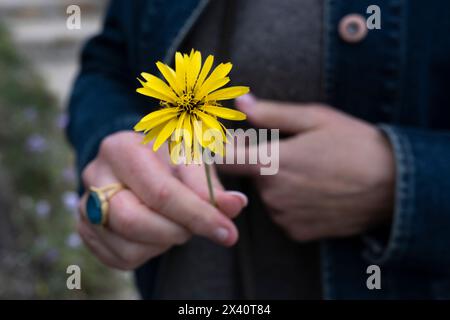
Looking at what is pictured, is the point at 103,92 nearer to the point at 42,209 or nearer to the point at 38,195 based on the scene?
the point at 42,209

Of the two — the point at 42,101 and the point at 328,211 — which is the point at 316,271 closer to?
A: the point at 328,211

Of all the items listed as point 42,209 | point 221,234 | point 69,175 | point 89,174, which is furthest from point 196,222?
point 69,175

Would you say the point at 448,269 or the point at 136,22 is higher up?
the point at 136,22

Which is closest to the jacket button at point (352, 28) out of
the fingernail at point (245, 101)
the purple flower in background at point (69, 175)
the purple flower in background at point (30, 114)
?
the fingernail at point (245, 101)

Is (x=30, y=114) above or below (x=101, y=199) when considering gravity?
above

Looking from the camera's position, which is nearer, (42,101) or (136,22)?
(136,22)

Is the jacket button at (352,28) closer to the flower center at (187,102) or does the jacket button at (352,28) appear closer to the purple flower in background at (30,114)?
the flower center at (187,102)
